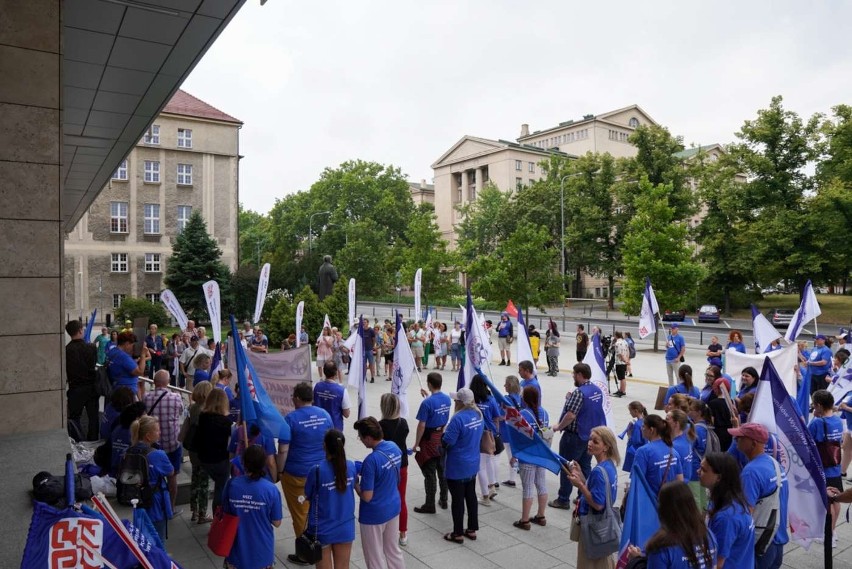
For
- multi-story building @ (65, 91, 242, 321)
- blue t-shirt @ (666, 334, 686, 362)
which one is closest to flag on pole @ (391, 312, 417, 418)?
blue t-shirt @ (666, 334, 686, 362)

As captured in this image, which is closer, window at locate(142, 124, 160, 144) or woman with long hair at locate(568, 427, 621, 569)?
woman with long hair at locate(568, 427, 621, 569)

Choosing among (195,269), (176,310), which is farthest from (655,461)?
(195,269)

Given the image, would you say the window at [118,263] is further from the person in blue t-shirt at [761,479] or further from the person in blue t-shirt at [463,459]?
the person in blue t-shirt at [761,479]

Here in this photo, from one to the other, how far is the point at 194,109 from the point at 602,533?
50.9m

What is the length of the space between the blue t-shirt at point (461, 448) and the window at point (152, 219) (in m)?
46.4

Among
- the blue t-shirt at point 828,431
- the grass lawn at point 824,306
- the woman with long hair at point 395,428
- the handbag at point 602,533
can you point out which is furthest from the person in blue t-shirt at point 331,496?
Answer: the grass lawn at point 824,306

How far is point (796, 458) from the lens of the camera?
19.6 ft

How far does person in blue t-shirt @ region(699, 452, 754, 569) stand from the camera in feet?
13.5

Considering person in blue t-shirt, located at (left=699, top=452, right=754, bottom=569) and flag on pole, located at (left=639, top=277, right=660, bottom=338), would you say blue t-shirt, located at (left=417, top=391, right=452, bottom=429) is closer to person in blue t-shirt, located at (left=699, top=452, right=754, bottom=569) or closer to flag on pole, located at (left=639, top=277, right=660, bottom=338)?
person in blue t-shirt, located at (left=699, top=452, right=754, bottom=569)

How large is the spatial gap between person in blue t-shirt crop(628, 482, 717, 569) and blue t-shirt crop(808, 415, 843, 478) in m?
4.41

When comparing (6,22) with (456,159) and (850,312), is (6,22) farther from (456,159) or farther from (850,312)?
(456,159)

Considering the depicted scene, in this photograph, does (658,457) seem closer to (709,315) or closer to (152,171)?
(709,315)

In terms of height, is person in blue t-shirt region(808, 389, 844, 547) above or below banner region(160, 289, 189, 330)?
below

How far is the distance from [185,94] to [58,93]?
5170 centimetres
